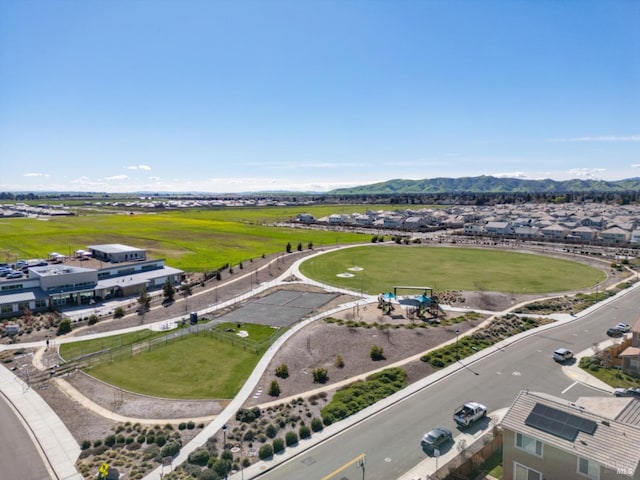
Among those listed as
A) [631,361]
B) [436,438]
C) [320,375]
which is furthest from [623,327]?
[320,375]

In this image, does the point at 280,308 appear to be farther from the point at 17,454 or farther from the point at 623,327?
the point at 623,327

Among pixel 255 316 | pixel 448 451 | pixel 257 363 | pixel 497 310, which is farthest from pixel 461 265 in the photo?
pixel 448 451

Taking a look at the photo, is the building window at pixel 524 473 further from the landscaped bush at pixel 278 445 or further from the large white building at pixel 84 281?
the large white building at pixel 84 281

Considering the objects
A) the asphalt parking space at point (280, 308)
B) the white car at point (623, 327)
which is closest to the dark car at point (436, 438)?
the asphalt parking space at point (280, 308)

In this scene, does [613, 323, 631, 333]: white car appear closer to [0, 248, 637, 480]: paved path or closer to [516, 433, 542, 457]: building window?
[0, 248, 637, 480]: paved path

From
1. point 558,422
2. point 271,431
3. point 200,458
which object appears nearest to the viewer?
point 558,422

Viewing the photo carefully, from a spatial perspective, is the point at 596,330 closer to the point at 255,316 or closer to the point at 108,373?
the point at 255,316

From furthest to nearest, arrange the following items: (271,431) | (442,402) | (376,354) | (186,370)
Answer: (376,354), (186,370), (442,402), (271,431)
